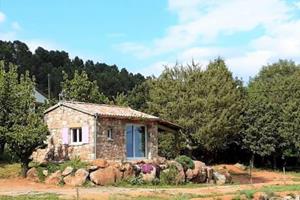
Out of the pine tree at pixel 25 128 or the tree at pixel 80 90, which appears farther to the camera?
the tree at pixel 80 90

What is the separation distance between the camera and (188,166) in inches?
1194

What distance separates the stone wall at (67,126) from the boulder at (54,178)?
2944 mm

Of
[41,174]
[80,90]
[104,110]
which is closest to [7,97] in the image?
→ [41,174]

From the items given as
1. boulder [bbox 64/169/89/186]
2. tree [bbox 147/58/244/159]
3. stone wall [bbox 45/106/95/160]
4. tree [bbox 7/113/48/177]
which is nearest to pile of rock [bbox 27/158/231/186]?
boulder [bbox 64/169/89/186]

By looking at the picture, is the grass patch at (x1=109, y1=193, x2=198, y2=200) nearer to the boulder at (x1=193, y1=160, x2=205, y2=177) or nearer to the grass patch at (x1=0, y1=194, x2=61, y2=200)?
the grass patch at (x1=0, y1=194, x2=61, y2=200)

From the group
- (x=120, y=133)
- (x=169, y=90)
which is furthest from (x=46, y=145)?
(x=169, y=90)

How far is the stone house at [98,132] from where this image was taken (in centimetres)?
3019

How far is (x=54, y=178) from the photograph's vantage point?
27.1 meters

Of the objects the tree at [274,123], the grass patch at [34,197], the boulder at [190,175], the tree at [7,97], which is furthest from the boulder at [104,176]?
the tree at [274,123]

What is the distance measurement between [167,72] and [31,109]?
17.6m

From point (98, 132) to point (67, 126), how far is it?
91.4 inches

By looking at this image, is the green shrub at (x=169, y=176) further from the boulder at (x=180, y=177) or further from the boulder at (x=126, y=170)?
the boulder at (x=126, y=170)

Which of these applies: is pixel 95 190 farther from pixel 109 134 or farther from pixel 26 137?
pixel 109 134

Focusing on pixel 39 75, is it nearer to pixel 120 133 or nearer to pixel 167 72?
pixel 167 72
